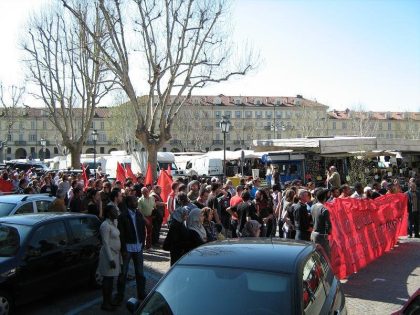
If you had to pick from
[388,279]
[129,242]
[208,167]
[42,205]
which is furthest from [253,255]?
[208,167]

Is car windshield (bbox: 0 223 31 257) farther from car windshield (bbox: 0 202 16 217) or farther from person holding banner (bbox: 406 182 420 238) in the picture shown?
person holding banner (bbox: 406 182 420 238)

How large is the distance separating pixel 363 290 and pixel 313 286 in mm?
4646

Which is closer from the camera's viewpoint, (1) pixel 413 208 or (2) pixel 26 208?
(2) pixel 26 208

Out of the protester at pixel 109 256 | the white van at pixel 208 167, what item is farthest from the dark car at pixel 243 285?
the white van at pixel 208 167

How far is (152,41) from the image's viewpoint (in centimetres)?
2370

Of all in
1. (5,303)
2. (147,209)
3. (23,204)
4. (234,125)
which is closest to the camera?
(5,303)

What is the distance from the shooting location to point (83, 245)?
8.00 meters

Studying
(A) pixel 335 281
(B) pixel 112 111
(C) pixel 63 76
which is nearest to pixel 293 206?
(A) pixel 335 281

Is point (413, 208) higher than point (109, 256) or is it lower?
lower

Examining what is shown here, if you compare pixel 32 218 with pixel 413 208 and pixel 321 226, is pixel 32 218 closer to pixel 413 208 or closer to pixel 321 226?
pixel 321 226

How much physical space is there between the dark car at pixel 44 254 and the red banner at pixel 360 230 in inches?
172

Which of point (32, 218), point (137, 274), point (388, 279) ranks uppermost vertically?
point (32, 218)

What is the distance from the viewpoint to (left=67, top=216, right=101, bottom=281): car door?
776 cm

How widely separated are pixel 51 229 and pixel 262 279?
463cm
